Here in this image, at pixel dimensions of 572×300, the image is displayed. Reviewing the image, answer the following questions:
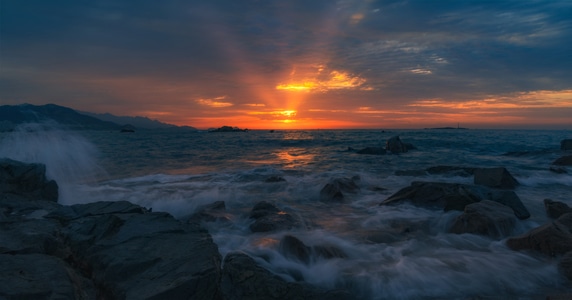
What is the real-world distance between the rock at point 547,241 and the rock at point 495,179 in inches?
282

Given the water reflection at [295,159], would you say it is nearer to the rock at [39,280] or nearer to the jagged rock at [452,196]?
the jagged rock at [452,196]

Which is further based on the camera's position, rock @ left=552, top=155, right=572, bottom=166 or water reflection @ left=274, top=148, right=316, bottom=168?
water reflection @ left=274, top=148, right=316, bottom=168

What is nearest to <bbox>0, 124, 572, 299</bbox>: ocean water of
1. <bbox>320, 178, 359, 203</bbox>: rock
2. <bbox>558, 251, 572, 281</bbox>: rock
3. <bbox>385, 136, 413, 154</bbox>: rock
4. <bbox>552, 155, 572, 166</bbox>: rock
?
<bbox>558, 251, 572, 281</bbox>: rock

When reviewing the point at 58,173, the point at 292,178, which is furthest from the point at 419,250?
the point at 58,173

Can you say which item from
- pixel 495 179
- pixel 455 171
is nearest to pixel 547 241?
pixel 495 179

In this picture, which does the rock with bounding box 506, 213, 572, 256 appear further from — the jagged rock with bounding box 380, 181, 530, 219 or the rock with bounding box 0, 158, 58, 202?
the rock with bounding box 0, 158, 58, 202

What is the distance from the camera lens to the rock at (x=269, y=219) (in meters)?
8.13

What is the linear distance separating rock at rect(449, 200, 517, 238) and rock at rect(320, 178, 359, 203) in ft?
15.5

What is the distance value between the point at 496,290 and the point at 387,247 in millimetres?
2223

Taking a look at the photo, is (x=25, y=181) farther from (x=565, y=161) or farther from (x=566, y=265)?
(x=565, y=161)

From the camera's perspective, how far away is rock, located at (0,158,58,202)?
31.2 feet

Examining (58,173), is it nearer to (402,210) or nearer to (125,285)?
(125,285)

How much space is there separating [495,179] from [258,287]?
13.3m

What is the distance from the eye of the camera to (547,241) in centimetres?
624
